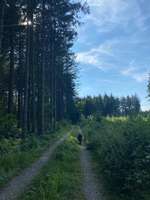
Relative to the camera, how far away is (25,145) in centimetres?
2183

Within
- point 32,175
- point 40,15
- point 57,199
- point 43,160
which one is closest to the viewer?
point 57,199

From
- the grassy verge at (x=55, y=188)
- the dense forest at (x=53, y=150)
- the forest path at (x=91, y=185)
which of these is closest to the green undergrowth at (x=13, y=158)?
the dense forest at (x=53, y=150)

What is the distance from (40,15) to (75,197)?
2027cm

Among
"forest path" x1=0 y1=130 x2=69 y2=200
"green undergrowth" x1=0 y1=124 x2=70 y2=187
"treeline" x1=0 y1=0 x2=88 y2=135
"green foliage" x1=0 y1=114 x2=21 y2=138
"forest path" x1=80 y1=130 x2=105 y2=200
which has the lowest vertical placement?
"forest path" x1=80 y1=130 x2=105 y2=200

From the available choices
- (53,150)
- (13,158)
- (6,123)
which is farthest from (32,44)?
(13,158)

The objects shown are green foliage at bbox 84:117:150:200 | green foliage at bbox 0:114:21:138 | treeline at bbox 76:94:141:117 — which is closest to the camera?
green foliage at bbox 84:117:150:200

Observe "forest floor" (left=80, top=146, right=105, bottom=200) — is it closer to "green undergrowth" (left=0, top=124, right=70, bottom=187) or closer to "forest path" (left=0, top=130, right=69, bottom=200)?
"forest path" (left=0, top=130, right=69, bottom=200)

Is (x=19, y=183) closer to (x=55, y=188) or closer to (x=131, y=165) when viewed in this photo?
(x=55, y=188)

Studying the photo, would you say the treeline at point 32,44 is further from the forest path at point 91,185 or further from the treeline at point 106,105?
the treeline at point 106,105

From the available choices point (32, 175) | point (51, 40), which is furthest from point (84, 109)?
point (32, 175)

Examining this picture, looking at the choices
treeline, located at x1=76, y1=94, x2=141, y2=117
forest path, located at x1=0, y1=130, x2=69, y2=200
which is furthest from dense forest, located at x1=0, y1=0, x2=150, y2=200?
treeline, located at x1=76, y1=94, x2=141, y2=117

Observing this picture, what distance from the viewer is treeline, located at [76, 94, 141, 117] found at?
4628 inches

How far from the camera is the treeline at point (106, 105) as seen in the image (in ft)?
386

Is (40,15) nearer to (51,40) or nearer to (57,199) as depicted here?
(51,40)
